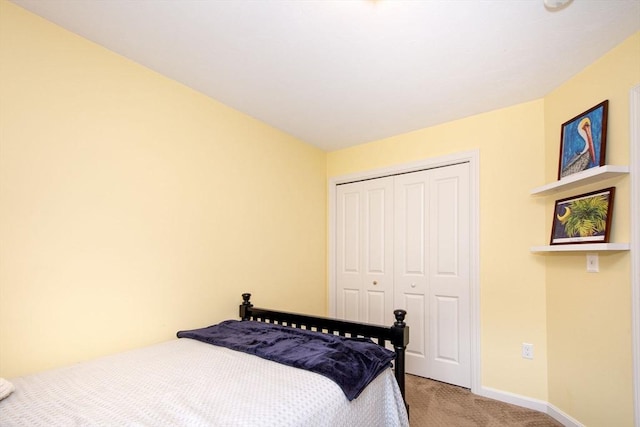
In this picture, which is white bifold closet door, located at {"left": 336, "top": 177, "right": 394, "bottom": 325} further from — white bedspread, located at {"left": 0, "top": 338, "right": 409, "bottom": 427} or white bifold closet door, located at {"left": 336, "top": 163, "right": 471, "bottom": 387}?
white bedspread, located at {"left": 0, "top": 338, "right": 409, "bottom": 427}

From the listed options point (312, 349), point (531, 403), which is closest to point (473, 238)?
point (531, 403)

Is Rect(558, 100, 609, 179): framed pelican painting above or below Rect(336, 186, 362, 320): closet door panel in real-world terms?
above

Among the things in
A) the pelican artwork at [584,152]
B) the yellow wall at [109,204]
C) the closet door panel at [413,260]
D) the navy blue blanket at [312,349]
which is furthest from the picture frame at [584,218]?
the yellow wall at [109,204]

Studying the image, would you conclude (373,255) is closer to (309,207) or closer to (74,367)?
(309,207)

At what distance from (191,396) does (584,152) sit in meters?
2.51

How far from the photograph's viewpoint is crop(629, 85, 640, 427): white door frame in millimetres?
1615

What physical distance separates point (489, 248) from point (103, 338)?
271 cm

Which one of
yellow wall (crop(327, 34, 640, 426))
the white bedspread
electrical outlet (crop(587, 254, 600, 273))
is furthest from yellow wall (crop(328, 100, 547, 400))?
A: the white bedspread

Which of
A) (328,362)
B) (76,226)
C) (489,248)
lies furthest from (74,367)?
(489,248)

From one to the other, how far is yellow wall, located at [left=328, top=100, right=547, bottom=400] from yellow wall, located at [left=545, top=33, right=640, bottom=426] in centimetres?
9

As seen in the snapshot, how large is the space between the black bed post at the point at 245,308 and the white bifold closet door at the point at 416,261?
125cm

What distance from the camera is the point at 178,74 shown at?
2090 mm

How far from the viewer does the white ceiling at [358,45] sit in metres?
1.52

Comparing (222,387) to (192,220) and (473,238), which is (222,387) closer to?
(192,220)
